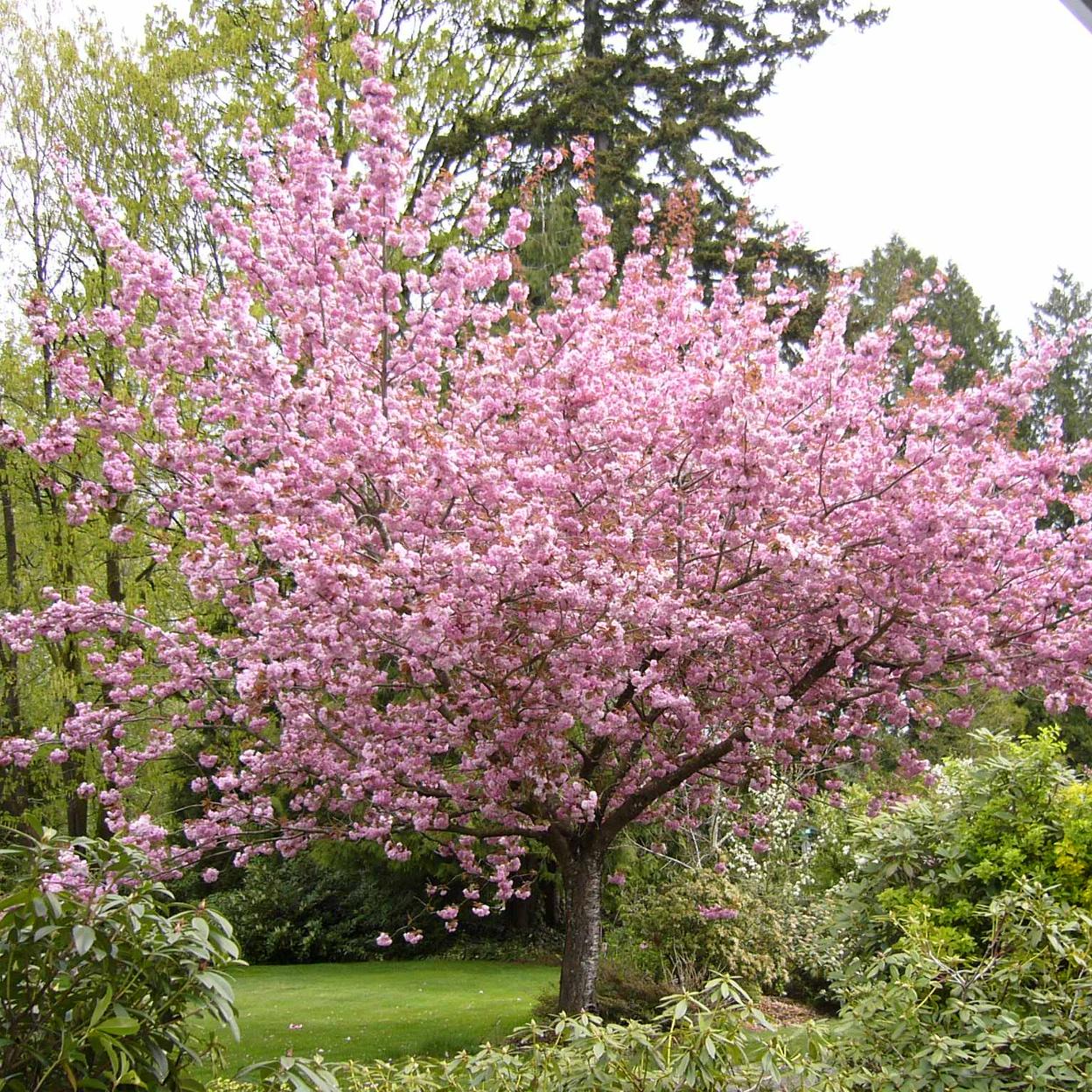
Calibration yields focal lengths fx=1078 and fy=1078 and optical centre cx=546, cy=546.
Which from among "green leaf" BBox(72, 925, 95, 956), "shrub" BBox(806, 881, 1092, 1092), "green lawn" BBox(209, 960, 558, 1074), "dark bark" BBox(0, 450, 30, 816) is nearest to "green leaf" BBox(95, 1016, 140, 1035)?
"green leaf" BBox(72, 925, 95, 956)

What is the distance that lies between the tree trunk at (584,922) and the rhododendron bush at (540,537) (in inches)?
1.0

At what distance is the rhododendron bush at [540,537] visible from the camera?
5875 millimetres

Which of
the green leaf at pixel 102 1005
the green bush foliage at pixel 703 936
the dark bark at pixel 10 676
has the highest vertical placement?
the dark bark at pixel 10 676

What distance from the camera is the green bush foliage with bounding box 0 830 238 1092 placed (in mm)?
2504

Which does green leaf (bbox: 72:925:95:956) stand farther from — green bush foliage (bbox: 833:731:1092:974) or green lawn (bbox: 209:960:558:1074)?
green lawn (bbox: 209:960:558:1074)

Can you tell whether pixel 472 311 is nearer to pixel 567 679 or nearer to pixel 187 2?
pixel 567 679

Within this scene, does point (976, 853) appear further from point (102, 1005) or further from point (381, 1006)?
point (381, 1006)

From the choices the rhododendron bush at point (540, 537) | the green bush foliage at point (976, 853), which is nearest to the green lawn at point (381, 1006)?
the rhododendron bush at point (540, 537)

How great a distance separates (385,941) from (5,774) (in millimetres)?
5859

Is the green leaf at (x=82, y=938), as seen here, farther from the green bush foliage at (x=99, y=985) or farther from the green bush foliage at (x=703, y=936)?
the green bush foliage at (x=703, y=936)

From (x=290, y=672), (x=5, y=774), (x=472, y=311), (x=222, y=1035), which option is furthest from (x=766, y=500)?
(x=5, y=774)

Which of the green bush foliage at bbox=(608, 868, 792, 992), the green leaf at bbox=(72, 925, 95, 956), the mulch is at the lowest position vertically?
the mulch

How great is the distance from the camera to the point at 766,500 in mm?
6270

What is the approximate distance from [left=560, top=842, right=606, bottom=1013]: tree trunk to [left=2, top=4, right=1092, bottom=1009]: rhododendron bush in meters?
0.02
